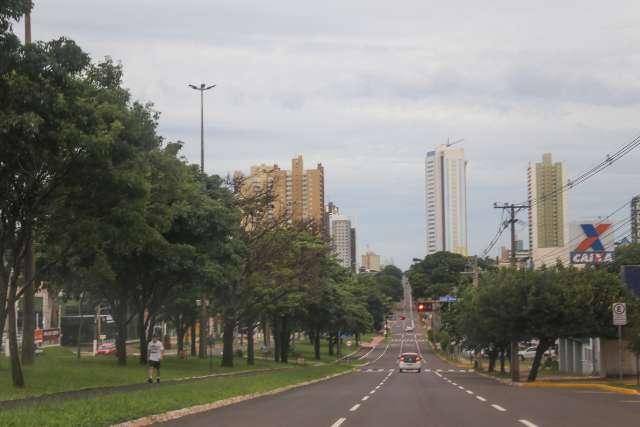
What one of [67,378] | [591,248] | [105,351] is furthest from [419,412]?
[105,351]

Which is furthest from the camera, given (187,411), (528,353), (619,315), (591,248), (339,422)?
(528,353)

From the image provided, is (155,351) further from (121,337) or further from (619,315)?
(619,315)

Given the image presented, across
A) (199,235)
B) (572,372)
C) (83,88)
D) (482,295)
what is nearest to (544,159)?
(572,372)

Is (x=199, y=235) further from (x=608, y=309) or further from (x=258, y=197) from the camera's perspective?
(x=608, y=309)

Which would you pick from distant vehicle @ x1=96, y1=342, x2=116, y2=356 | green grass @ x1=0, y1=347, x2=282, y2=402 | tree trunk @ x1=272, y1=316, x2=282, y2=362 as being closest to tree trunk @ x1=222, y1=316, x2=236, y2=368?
green grass @ x1=0, y1=347, x2=282, y2=402

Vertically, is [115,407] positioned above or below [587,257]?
below

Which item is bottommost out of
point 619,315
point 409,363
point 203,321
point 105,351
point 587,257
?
point 409,363

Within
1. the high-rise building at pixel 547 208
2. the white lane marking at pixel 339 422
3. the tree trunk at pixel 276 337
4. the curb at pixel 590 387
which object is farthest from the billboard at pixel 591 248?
the high-rise building at pixel 547 208

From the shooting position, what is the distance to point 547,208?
154375 mm

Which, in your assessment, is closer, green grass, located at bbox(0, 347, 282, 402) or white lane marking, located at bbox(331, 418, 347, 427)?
white lane marking, located at bbox(331, 418, 347, 427)

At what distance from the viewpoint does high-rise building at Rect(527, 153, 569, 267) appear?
139250mm

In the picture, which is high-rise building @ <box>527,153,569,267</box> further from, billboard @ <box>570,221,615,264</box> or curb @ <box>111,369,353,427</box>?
curb @ <box>111,369,353,427</box>

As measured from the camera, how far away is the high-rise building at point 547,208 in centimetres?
13925

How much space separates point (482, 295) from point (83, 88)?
97.0ft
